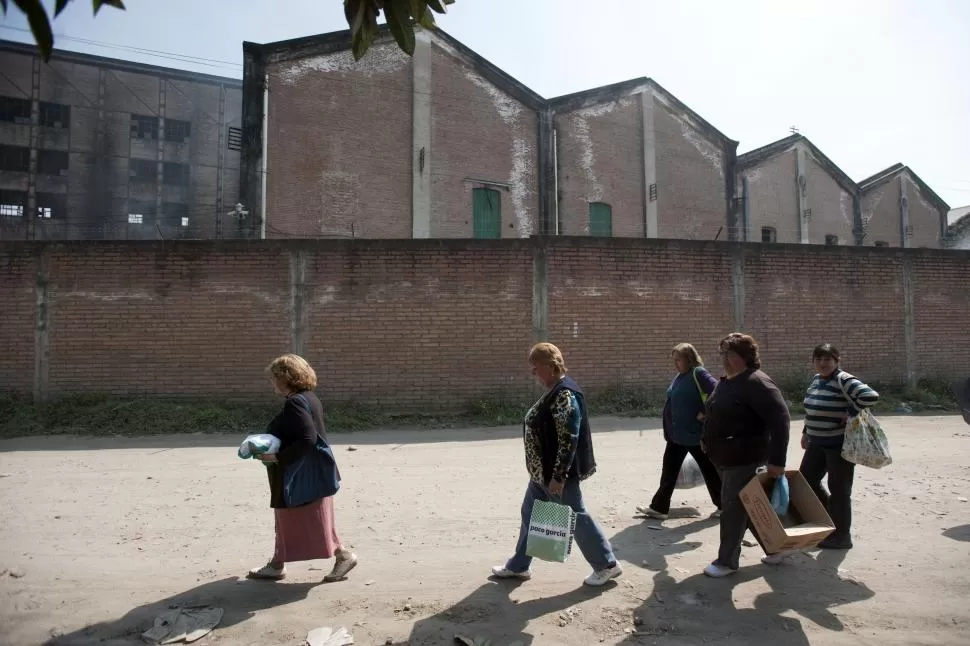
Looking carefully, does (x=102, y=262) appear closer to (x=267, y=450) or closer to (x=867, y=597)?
(x=267, y=450)

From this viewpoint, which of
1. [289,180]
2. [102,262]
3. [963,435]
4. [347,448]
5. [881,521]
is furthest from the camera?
[289,180]

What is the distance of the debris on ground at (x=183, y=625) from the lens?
10.7 ft

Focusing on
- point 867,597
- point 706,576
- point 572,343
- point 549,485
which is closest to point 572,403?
point 549,485

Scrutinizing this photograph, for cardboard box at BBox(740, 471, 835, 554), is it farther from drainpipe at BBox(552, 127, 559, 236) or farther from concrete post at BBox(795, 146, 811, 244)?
concrete post at BBox(795, 146, 811, 244)

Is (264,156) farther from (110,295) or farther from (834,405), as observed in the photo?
(834,405)

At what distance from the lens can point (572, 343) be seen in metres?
11.4

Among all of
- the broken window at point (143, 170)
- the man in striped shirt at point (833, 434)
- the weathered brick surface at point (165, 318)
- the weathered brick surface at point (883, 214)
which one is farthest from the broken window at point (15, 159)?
the weathered brick surface at point (883, 214)

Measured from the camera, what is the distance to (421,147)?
1920 centimetres

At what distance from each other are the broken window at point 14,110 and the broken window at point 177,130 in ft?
22.2

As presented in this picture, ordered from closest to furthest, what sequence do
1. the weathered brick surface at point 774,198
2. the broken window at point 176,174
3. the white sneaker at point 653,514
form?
the white sneaker at point 653,514 < the weathered brick surface at point 774,198 < the broken window at point 176,174

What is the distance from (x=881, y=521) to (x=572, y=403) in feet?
11.3

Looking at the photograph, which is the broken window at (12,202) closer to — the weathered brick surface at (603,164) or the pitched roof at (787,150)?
the weathered brick surface at (603,164)

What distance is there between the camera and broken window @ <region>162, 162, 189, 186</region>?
33.0 metres

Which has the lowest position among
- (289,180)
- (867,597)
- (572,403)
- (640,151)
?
(867,597)
